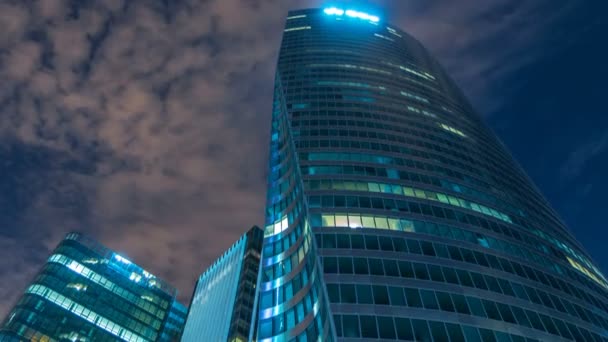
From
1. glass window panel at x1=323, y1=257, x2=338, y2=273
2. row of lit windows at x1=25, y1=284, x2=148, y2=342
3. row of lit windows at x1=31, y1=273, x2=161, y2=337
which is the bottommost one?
glass window panel at x1=323, y1=257, x2=338, y2=273

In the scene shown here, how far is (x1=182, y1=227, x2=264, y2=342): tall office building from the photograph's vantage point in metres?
90.2

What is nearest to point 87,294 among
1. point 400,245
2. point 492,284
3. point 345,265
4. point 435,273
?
point 345,265

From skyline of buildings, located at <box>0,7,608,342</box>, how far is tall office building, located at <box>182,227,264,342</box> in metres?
0.51

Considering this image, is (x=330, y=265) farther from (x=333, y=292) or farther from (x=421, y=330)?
(x=421, y=330)

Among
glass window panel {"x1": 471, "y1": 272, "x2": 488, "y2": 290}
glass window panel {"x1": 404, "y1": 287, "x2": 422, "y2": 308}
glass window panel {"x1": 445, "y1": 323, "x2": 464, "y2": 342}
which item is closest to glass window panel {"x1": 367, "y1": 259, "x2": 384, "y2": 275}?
glass window panel {"x1": 404, "y1": 287, "x2": 422, "y2": 308}

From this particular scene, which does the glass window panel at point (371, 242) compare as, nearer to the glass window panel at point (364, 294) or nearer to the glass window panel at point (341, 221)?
the glass window panel at point (341, 221)

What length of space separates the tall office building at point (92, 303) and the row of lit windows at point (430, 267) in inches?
3294

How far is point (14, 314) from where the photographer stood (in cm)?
9181

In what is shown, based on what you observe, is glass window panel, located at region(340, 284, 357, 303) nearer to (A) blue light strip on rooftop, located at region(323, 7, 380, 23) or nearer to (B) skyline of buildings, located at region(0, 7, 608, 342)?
(B) skyline of buildings, located at region(0, 7, 608, 342)

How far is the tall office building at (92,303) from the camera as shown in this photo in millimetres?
92562

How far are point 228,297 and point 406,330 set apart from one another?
75.7m

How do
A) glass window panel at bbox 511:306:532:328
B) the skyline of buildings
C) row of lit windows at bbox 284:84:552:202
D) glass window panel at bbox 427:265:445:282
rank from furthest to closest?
row of lit windows at bbox 284:84:552:202
glass window panel at bbox 427:265:445:282
glass window panel at bbox 511:306:532:328
the skyline of buildings

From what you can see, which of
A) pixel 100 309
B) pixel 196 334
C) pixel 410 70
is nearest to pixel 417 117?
pixel 410 70

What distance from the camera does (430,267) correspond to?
42312 millimetres
